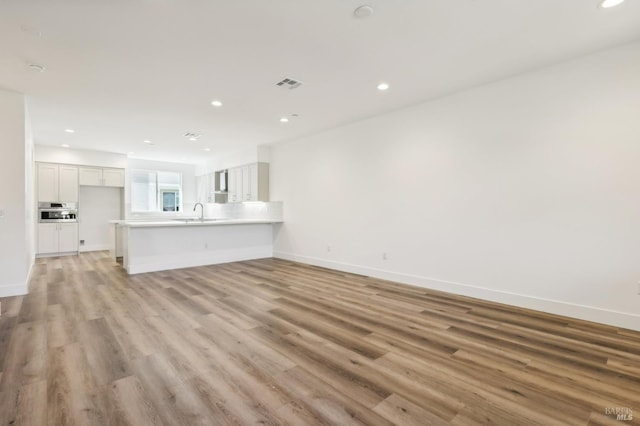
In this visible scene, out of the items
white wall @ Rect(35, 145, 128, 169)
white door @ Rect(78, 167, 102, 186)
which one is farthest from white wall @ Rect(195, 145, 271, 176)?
white door @ Rect(78, 167, 102, 186)

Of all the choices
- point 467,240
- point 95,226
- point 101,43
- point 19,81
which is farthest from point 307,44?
point 95,226

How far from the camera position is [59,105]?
14.8 ft

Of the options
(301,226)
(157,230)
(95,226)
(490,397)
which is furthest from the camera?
(95,226)

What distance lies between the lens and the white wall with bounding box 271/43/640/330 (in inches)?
117

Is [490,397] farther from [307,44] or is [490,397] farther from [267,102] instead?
[267,102]

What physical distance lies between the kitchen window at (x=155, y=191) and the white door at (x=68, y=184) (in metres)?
1.64

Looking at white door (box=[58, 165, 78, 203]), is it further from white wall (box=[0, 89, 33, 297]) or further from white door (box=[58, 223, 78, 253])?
white wall (box=[0, 89, 33, 297])

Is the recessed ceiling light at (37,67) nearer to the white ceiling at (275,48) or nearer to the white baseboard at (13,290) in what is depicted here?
the white ceiling at (275,48)

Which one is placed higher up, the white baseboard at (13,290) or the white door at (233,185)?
the white door at (233,185)

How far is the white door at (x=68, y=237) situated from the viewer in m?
7.40

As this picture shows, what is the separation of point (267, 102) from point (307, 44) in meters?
1.70

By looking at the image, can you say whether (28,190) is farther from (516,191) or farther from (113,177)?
(516,191)

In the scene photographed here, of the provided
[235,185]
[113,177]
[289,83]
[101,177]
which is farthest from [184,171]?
[289,83]

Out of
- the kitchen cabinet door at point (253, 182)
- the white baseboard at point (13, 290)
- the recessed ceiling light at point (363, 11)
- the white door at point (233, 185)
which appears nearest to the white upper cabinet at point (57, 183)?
the white door at point (233, 185)
